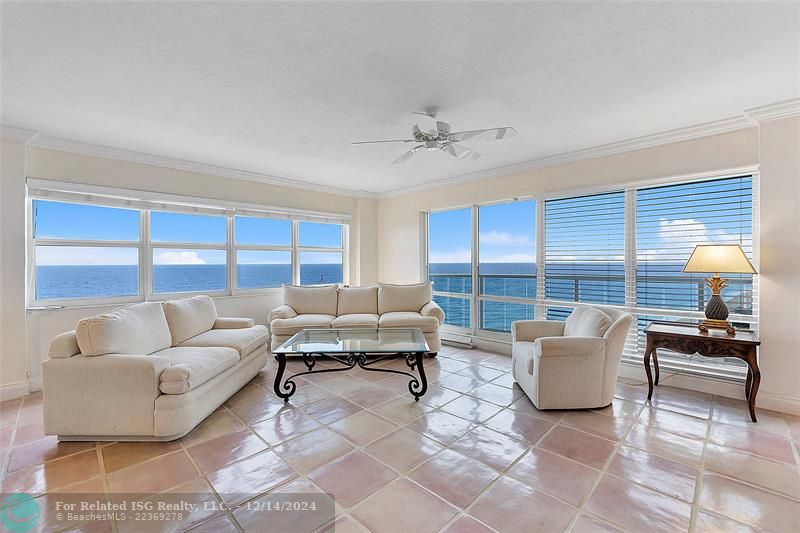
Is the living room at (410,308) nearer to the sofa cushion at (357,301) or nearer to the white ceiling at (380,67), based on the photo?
the white ceiling at (380,67)

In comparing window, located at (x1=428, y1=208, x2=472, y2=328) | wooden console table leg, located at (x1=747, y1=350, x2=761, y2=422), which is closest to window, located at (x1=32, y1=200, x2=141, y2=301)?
window, located at (x1=428, y1=208, x2=472, y2=328)

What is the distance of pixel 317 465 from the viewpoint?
2080mm

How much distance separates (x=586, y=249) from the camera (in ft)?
13.0

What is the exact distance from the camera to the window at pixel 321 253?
18.6 feet

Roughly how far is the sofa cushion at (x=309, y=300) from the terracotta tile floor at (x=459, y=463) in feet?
6.47

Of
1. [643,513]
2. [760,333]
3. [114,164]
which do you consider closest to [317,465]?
[643,513]

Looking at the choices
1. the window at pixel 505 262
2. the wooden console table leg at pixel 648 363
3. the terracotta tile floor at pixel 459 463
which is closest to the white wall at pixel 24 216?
the terracotta tile floor at pixel 459 463

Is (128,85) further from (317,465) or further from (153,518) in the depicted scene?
(317,465)

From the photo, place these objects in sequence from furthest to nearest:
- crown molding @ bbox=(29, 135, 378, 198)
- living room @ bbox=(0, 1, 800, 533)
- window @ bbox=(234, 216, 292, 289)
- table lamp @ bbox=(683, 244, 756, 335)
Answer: window @ bbox=(234, 216, 292, 289) < crown molding @ bbox=(29, 135, 378, 198) < table lamp @ bbox=(683, 244, 756, 335) < living room @ bbox=(0, 1, 800, 533)

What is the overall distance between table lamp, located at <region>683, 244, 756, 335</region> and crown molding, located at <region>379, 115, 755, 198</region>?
113 cm

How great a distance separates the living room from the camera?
69.6 inches

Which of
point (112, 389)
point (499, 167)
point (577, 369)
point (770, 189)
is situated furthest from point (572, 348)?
point (112, 389)

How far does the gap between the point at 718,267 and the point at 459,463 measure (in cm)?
263

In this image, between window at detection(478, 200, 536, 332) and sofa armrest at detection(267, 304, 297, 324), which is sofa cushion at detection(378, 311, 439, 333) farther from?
A: sofa armrest at detection(267, 304, 297, 324)
